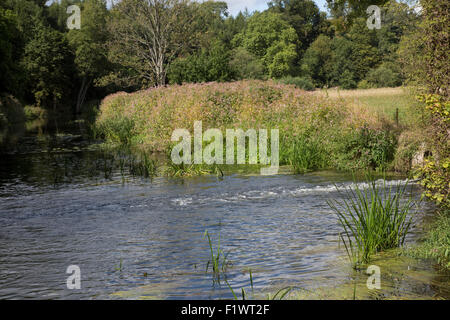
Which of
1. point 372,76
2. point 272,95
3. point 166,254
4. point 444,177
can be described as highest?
point 372,76

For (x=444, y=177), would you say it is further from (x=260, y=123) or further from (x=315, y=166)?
(x=260, y=123)

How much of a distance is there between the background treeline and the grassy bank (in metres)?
2.44

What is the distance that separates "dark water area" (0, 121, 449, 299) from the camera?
650 centimetres

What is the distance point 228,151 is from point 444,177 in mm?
11675

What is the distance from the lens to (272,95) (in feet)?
67.6

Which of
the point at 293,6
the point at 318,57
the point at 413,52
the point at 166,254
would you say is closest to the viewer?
the point at 166,254

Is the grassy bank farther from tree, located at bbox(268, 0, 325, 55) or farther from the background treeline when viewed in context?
tree, located at bbox(268, 0, 325, 55)

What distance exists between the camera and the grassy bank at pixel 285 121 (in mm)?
15688

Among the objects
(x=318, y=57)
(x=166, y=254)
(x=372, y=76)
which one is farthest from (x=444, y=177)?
(x=318, y=57)

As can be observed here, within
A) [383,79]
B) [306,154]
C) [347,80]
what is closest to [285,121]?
[306,154]

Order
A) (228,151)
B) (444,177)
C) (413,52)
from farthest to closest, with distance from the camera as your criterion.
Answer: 1. (228,151)
2. (413,52)
3. (444,177)

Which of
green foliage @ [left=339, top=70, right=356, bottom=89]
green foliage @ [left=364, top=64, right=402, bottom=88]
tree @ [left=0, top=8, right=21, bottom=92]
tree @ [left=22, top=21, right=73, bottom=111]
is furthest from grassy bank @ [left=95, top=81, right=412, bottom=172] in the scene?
green foliage @ [left=339, top=70, right=356, bottom=89]

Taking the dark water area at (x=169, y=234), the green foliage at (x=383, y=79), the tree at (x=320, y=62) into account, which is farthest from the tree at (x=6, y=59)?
the tree at (x=320, y=62)

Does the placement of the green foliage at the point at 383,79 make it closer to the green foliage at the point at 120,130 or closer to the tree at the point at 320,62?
the tree at the point at 320,62
